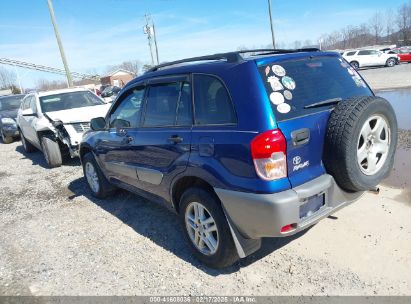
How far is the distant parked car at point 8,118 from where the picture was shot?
12570 millimetres

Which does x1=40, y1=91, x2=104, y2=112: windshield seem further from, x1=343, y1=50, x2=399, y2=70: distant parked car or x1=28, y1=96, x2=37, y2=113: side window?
x1=343, y1=50, x2=399, y2=70: distant parked car

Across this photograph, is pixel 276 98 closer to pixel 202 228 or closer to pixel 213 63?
pixel 213 63

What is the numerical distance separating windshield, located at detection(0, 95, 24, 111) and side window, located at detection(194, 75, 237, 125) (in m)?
13.8

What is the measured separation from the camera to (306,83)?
2.86 meters

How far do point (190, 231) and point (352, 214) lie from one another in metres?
1.84

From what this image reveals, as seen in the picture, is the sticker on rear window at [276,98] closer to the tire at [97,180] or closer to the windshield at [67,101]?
the tire at [97,180]

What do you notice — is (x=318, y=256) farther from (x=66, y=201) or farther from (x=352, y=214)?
(x=66, y=201)

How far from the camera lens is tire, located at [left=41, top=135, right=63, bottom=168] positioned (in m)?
7.54

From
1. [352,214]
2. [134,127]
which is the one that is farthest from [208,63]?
[352,214]

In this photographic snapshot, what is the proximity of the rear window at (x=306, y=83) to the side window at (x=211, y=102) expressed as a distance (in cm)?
34

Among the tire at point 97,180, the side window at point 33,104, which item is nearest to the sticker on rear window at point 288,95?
the tire at point 97,180

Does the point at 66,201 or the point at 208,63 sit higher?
the point at 208,63

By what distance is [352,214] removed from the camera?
3.80 metres

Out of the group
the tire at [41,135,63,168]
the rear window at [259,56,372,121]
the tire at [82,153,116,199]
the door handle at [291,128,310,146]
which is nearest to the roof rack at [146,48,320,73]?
the rear window at [259,56,372,121]
